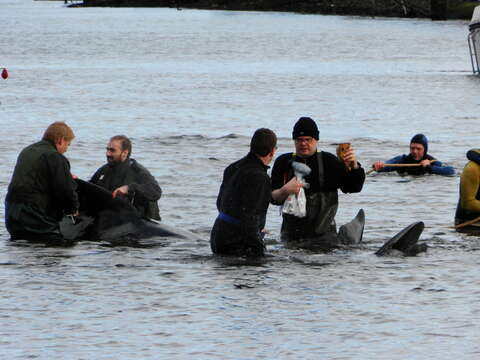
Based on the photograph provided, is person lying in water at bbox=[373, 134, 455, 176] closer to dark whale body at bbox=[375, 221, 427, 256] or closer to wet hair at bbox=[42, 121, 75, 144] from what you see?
dark whale body at bbox=[375, 221, 427, 256]

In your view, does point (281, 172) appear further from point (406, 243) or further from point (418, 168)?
point (418, 168)

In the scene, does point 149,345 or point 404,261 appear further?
point 404,261

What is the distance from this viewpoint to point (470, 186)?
16656 mm

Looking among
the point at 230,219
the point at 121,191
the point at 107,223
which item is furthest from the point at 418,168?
the point at 230,219

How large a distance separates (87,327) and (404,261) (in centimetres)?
524

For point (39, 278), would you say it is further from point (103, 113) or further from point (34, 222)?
point (103, 113)

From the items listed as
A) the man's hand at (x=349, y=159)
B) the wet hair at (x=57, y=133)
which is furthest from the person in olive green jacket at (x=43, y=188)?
the man's hand at (x=349, y=159)

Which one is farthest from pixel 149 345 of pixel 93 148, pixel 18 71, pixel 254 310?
pixel 18 71

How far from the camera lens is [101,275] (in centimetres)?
1519

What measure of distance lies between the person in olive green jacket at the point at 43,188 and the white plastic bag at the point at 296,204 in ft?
9.24

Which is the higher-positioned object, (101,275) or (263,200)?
(263,200)

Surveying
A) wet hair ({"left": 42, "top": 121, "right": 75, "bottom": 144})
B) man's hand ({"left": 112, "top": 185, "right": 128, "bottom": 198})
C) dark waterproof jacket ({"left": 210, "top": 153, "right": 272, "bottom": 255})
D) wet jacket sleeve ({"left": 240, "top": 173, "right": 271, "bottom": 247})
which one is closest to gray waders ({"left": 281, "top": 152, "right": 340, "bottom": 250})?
dark waterproof jacket ({"left": 210, "top": 153, "right": 272, "bottom": 255})

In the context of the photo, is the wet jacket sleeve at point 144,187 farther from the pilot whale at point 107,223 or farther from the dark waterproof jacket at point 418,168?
the dark waterproof jacket at point 418,168

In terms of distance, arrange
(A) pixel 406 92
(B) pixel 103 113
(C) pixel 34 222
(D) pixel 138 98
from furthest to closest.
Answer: (A) pixel 406 92 → (D) pixel 138 98 → (B) pixel 103 113 → (C) pixel 34 222
